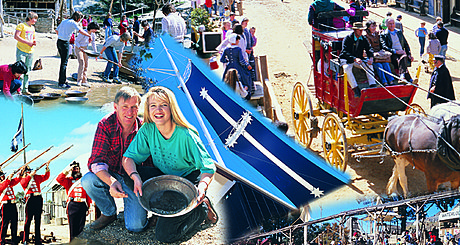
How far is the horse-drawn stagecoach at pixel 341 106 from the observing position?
935 cm

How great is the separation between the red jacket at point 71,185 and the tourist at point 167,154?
47cm

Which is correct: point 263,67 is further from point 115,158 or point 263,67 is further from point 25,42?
point 115,158

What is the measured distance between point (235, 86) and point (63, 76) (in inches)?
104

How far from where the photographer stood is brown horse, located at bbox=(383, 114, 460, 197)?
27.0 ft

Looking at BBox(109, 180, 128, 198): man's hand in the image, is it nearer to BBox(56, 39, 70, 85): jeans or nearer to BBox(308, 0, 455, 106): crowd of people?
BBox(56, 39, 70, 85): jeans

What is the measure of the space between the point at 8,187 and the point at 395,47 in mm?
6375

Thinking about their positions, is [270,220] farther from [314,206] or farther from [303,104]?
[303,104]

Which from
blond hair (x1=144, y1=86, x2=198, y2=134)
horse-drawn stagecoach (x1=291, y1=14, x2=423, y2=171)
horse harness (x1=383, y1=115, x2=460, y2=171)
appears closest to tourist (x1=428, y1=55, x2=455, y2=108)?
horse-drawn stagecoach (x1=291, y1=14, x2=423, y2=171)

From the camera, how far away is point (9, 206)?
6902 millimetres

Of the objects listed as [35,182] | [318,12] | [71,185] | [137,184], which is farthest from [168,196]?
[318,12]

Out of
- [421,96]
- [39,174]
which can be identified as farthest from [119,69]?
[421,96]

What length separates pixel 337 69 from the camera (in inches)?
387

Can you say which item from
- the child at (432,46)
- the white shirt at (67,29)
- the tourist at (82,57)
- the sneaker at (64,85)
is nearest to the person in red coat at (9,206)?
the sneaker at (64,85)

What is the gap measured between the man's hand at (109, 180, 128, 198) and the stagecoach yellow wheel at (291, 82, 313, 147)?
516 cm
